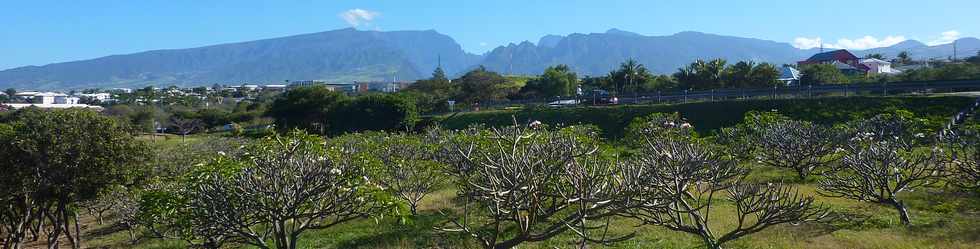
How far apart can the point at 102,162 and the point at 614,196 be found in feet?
44.4

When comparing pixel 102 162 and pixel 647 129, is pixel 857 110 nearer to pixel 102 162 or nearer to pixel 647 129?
pixel 647 129

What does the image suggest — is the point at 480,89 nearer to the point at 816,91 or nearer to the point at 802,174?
the point at 816,91

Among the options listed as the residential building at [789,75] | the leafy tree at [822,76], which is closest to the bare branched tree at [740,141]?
the leafy tree at [822,76]

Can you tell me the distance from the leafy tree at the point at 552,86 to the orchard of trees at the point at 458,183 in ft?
196

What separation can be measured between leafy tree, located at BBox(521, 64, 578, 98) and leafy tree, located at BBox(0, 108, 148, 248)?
73.6 m

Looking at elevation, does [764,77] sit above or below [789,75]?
below

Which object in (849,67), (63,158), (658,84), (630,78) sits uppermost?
(849,67)

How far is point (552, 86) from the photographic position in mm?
87125

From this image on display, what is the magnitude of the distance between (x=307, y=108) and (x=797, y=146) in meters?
61.0

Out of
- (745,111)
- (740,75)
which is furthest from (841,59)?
(745,111)

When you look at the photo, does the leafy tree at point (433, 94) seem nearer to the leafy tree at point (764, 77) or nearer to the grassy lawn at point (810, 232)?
the leafy tree at point (764, 77)

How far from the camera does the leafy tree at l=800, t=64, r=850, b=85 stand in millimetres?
72556

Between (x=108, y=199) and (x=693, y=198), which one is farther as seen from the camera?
(x=108, y=199)

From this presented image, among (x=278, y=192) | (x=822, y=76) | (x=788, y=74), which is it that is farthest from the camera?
(x=788, y=74)
